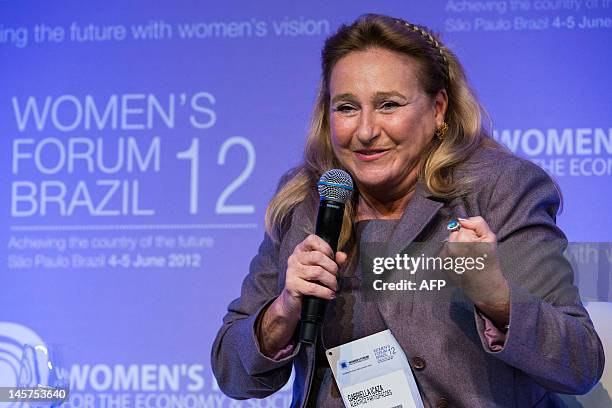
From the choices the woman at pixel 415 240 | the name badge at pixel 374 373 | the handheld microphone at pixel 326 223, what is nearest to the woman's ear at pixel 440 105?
the woman at pixel 415 240

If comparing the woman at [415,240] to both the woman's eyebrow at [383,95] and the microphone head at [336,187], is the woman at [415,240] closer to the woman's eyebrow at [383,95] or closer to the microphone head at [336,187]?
the woman's eyebrow at [383,95]

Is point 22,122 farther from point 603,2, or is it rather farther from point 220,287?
point 603,2

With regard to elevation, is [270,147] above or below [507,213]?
above

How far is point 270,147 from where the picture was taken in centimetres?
343

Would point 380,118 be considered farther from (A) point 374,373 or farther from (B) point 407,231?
(A) point 374,373

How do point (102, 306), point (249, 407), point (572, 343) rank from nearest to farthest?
point (572, 343)
point (249, 407)
point (102, 306)

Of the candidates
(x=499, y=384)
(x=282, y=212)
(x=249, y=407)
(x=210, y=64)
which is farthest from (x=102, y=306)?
(x=499, y=384)

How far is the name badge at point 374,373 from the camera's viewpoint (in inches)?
72.4

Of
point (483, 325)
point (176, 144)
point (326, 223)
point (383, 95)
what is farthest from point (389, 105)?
point (176, 144)

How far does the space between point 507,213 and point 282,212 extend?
565 millimetres

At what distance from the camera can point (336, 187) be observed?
1807mm

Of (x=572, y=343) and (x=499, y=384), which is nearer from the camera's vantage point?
(x=572, y=343)

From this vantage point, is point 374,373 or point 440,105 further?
point 440,105

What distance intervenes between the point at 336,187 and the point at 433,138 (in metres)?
0.46
